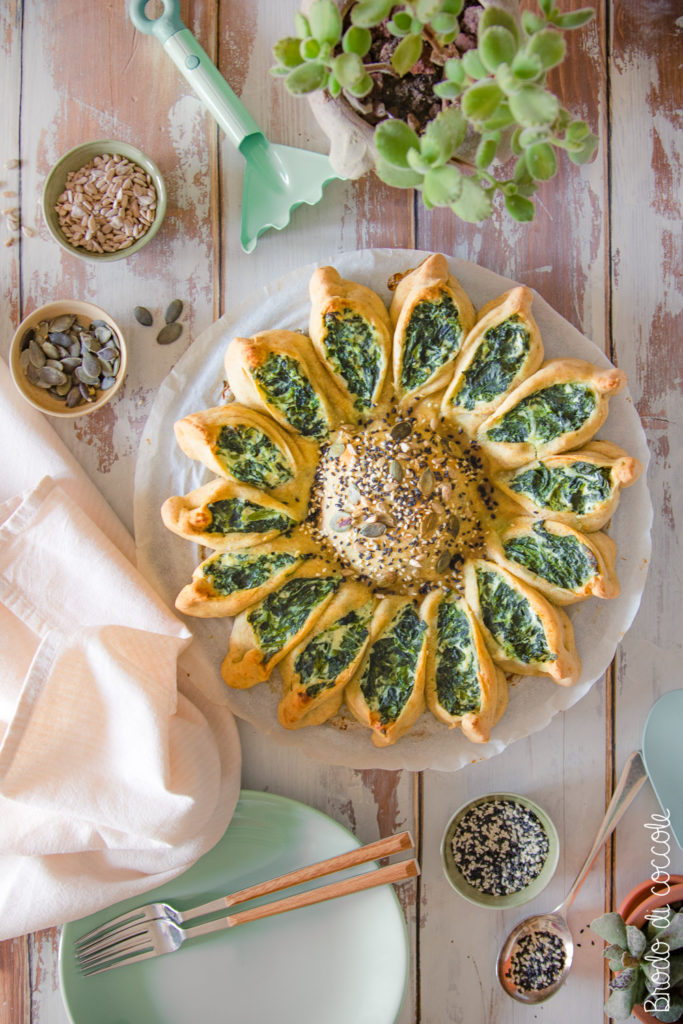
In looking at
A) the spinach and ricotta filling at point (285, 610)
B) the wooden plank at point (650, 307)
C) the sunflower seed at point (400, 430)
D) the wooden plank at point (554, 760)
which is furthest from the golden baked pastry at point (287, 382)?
the wooden plank at point (650, 307)

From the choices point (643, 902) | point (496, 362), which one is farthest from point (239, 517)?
point (643, 902)

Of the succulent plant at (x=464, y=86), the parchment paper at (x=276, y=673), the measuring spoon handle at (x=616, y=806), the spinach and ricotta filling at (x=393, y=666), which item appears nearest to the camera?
the succulent plant at (x=464, y=86)

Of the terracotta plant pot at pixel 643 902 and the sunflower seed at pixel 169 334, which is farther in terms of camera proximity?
the sunflower seed at pixel 169 334

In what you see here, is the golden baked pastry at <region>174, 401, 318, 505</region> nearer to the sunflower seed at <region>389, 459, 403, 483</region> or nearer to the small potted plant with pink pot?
the sunflower seed at <region>389, 459, 403, 483</region>

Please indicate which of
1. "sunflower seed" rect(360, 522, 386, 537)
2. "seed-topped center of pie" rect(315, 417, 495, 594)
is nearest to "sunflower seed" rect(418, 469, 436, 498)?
"seed-topped center of pie" rect(315, 417, 495, 594)

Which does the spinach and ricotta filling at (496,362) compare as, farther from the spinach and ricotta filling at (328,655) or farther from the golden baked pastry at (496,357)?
the spinach and ricotta filling at (328,655)

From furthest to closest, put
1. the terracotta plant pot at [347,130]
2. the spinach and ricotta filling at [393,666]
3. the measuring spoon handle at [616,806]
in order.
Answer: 1. the measuring spoon handle at [616,806]
2. the spinach and ricotta filling at [393,666]
3. the terracotta plant pot at [347,130]

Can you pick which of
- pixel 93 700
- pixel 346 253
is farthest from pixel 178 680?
pixel 346 253

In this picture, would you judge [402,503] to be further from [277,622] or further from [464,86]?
[464,86]
